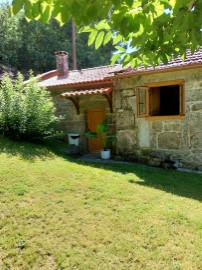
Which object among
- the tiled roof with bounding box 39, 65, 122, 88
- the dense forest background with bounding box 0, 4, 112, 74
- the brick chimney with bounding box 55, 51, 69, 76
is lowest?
the tiled roof with bounding box 39, 65, 122, 88

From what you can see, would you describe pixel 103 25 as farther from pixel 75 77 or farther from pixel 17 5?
pixel 75 77

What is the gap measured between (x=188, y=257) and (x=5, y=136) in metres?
7.20

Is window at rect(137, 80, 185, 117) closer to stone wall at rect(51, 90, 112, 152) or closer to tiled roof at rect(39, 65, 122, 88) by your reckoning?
stone wall at rect(51, 90, 112, 152)

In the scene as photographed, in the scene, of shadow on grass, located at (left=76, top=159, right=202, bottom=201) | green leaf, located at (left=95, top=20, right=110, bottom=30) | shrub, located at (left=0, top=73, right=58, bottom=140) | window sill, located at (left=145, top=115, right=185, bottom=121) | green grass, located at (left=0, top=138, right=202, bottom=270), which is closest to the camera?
green leaf, located at (left=95, top=20, right=110, bottom=30)

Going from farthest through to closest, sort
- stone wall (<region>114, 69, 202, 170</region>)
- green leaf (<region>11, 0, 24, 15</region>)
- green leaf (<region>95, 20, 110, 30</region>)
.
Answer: stone wall (<region>114, 69, 202, 170</region>) < green leaf (<region>95, 20, 110, 30</region>) < green leaf (<region>11, 0, 24, 15</region>)

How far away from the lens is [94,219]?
4.73m

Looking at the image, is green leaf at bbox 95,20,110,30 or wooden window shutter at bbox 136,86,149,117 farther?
wooden window shutter at bbox 136,86,149,117

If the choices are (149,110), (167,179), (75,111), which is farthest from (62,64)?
(167,179)

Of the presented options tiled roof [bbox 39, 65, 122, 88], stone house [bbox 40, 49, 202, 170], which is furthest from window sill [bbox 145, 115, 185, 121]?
tiled roof [bbox 39, 65, 122, 88]

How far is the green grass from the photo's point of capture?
3.80 metres

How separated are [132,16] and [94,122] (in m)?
9.57

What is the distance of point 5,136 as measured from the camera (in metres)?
9.39

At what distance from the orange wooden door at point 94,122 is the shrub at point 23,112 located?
2219 mm

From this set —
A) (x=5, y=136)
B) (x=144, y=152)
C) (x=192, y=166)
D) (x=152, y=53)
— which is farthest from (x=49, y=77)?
(x=152, y=53)
